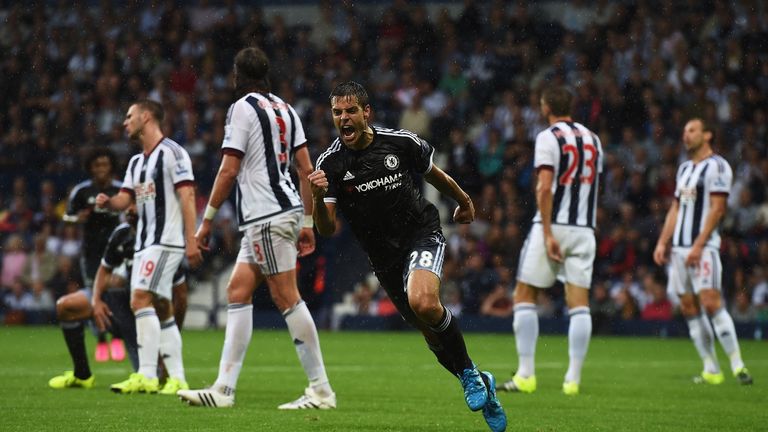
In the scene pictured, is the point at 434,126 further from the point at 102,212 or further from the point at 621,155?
the point at 102,212

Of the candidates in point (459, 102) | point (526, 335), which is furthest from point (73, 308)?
point (459, 102)

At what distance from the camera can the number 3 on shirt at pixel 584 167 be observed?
10.1 meters

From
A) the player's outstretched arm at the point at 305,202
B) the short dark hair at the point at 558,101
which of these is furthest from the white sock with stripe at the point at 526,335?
the player's outstretched arm at the point at 305,202

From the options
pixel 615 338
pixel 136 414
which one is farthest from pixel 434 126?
→ pixel 136 414

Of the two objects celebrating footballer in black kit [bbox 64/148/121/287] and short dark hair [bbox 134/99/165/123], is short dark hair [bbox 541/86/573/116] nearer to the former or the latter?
short dark hair [bbox 134/99/165/123]

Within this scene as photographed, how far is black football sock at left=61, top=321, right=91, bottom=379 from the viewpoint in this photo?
9.75m

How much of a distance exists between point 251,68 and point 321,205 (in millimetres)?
1984

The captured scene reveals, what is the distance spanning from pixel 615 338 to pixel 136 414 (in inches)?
484

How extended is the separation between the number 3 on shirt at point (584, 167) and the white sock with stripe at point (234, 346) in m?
3.26

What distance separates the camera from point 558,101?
1026 cm

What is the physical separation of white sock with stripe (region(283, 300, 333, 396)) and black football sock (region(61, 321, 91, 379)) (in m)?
2.40

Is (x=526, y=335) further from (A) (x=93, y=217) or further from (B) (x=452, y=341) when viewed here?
(A) (x=93, y=217)

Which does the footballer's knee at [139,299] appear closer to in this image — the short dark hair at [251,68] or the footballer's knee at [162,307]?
the footballer's knee at [162,307]

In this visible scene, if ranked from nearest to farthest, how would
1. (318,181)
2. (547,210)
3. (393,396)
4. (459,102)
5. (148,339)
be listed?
(318,181) → (148,339) → (393,396) → (547,210) → (459,102)
